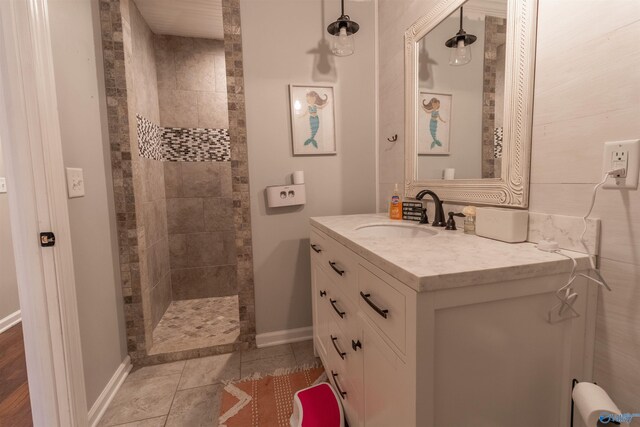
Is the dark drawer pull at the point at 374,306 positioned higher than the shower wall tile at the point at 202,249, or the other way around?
the dark drawer pull at the point at 374,306

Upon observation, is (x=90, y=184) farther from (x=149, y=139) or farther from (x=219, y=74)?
(x=219, y=74)

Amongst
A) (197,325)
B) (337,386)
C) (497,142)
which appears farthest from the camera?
(197,325)

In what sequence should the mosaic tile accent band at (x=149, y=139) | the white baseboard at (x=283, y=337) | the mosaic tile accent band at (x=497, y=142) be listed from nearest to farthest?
the mosaic tile accent band at (x=497, y=142) → the white baseboard at (x=283, y=337) → the mosaic tile accent band at (x=149, y=139)

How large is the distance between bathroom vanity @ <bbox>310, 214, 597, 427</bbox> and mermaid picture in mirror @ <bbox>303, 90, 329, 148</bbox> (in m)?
1.13

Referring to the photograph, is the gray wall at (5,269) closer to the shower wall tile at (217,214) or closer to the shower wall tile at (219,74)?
the shower wall tile at (217,214)

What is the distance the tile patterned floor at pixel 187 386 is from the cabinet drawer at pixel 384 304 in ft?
3.32

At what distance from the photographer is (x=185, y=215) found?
279 centimetres

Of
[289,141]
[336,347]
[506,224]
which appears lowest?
[336,347]

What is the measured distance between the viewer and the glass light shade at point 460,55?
48.3 inches

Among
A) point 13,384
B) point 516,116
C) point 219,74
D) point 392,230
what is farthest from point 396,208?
point 13,384

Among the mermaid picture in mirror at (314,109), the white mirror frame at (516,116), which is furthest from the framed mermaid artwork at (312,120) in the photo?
the white mirror frame at (516,116)

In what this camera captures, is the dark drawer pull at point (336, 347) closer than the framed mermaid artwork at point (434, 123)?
Yes

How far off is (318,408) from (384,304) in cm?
73

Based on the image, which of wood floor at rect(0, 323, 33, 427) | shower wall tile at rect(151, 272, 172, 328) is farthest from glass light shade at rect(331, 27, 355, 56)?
wood floor at rect(0, 323, 33, 427)
